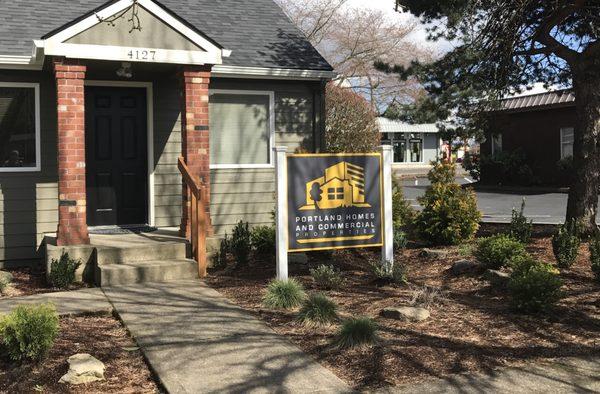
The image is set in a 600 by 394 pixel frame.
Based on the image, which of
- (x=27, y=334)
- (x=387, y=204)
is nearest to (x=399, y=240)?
(x=387, y=204)

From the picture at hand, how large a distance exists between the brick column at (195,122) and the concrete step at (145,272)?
1059mm

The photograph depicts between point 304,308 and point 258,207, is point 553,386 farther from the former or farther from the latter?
point 258,207

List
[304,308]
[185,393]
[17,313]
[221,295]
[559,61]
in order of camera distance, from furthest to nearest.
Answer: [559,61] → [221,295] → [304,308] → [17,313] → [185,393]

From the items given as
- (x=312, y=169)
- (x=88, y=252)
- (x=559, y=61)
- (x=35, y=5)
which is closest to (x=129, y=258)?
(x=88, y=252)

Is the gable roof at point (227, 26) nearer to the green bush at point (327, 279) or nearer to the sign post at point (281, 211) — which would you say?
the sign post at point (281, 211)

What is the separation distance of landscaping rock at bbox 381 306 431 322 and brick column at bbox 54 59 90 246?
465 centimetres

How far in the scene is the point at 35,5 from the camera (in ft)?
35.1

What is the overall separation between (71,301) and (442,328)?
4078 millimetres

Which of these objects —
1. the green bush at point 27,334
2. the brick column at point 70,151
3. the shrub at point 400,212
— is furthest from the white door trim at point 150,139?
the green bush at point 27,334

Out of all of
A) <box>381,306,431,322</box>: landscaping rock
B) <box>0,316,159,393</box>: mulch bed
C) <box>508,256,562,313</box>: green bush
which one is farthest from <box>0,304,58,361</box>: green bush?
<box>508,256,562,313</box>: green bush

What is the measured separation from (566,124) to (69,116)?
20.3m

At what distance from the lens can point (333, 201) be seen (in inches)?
305

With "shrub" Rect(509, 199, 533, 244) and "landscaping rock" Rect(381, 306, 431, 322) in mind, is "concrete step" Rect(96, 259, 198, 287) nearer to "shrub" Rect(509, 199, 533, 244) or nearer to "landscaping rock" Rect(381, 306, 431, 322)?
"landscaping rock" Rect(381, 306, 431, 322)

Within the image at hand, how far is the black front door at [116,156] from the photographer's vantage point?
408 inches
